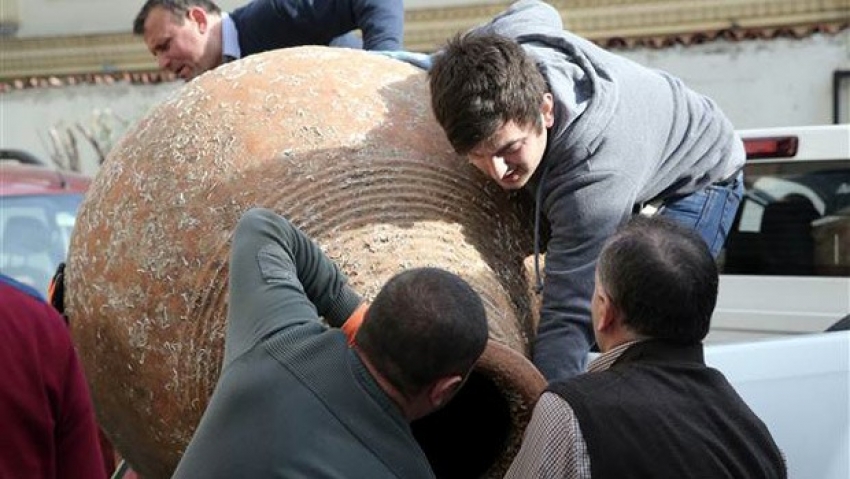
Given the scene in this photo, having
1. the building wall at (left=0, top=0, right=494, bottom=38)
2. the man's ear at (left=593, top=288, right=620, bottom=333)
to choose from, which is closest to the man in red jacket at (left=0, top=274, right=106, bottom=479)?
the man's ear at (left=593, top=288, right=620, bottom=333)

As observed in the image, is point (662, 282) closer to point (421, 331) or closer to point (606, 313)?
point (606, 313)

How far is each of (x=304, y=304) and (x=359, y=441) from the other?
32cm

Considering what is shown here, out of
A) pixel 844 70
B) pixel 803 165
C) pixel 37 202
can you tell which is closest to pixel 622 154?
pixel 803 165

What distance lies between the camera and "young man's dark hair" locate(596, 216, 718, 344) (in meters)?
2.33

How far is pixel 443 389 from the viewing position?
7.37 ft

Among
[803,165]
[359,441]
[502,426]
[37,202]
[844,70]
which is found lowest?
[844,70]

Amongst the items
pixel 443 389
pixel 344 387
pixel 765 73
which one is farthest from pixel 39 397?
pixel 765 73

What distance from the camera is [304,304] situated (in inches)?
93.4

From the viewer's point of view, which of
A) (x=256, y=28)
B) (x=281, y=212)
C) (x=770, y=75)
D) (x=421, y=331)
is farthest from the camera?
(x=770, y=75)

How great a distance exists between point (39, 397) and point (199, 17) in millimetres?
1782

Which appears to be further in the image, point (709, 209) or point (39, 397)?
point (709, 209)

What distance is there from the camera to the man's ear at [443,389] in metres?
2.23

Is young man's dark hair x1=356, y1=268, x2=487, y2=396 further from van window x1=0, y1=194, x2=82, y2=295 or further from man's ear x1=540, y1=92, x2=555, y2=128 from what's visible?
van window x1=0, y1=194, x2=82, y2=295

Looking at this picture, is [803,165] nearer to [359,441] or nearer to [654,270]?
[654,270]
